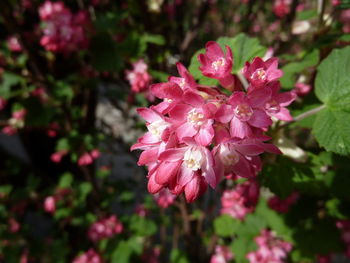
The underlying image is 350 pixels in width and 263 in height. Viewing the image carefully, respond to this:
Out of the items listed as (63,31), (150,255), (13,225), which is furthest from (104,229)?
(63,31)

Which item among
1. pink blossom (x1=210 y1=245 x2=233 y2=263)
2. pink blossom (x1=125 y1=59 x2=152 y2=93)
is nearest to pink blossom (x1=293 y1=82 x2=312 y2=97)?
pink blossom (x1=125 y1=59 x2=152 y2=93)

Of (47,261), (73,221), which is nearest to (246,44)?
(73,221)

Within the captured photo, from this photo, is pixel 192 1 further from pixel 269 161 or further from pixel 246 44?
pixel 269 161

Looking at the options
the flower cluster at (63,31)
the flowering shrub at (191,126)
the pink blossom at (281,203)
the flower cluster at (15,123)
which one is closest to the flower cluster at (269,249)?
the flowering shrub at (191,126)

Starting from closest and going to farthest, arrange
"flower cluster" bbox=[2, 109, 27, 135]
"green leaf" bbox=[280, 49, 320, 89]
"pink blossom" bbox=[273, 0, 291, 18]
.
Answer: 1. "green leaf" bbox=[280, 49, 320, 89]
2. "flower cluster" bbox=[2, 109, 27, 135]
3. "pink blossom" bbox=[273, 0, 291, 18]

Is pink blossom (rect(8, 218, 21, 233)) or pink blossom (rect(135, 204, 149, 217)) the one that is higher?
pink blossom (rect(8, 218, 21, 233))

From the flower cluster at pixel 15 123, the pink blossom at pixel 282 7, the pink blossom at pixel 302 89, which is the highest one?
the pink blossom at pixel 302 89

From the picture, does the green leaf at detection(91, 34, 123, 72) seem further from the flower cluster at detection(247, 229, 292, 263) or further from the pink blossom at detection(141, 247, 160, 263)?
the pink blossom at detection(141, 247, 160, 263)

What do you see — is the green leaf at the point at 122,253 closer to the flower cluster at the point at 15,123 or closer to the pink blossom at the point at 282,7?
the flower cluster at the point at 15,123

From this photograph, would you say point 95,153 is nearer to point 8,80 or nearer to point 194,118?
point 8,80
